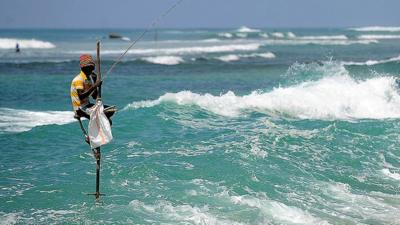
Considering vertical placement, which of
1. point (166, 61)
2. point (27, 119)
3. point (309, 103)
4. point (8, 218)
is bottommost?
point (8, 218)

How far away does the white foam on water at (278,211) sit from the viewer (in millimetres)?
8318

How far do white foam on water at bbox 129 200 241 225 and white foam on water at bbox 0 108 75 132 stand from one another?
24.6 ft

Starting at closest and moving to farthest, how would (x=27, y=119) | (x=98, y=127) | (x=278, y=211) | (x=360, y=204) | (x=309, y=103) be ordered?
(x=98, y=127) < (x=278, y=211) < (x=360, y=204) < (x=27, y=119) < (x=309, y=103)

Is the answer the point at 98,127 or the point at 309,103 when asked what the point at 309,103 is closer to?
the point at 309,103

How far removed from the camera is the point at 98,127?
26.6 feet

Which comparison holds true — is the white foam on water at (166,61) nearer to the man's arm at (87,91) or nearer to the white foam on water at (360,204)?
the white foam on water at (360,204)

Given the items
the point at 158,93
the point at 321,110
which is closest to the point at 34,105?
the point at 158,93

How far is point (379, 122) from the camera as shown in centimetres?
1586

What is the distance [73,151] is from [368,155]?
6323mm

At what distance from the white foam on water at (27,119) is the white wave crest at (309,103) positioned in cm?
215

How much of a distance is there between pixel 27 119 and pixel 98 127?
9.75 metres

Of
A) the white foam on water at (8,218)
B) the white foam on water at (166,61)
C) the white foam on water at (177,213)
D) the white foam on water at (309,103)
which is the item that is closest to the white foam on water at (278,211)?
the white foam on water at (177,213)

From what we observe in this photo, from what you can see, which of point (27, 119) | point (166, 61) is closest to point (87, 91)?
point (27, 119)

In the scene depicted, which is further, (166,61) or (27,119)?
(166,61)
